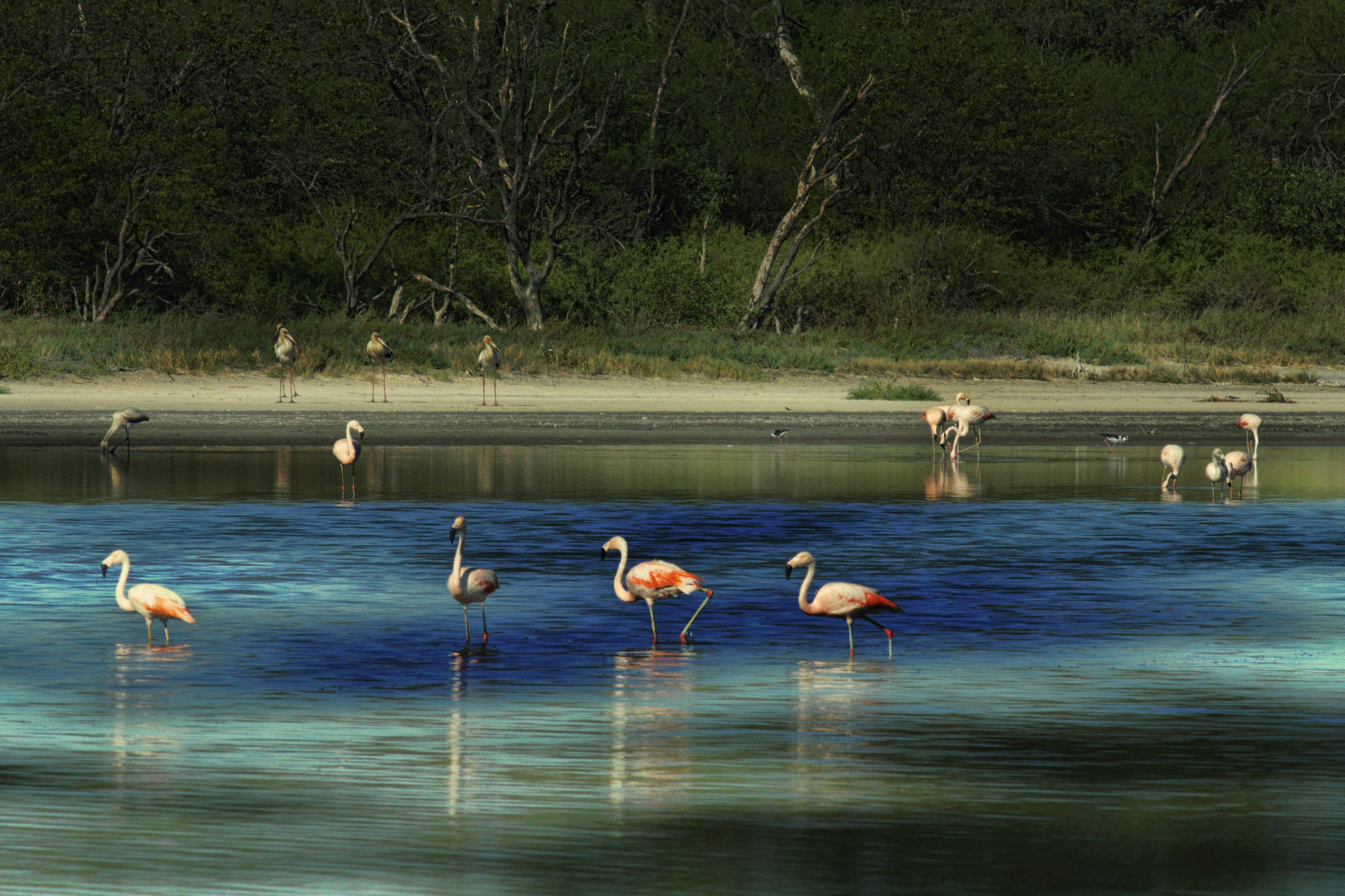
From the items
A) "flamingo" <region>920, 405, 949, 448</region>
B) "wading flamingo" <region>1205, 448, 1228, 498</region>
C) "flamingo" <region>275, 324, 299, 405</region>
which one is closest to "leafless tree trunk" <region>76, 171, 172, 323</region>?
"flamingo" <region>275, 324, 299, 405</region>

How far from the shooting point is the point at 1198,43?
6444 centimetres

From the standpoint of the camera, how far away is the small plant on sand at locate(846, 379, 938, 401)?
35.8 m

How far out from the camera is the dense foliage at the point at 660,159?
43.8 meters

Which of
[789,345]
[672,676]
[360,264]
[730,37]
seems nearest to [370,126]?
[360,264]

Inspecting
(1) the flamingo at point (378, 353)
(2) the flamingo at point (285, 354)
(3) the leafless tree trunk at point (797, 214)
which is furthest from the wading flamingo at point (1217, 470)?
(3) the leafless tree trunk at point (797, 214)

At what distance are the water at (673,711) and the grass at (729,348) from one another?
1807 centimetres

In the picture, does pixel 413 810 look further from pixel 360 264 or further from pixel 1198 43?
pixel 1198 43

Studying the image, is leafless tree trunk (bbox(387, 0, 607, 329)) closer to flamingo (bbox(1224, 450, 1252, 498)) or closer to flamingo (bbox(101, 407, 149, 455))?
flamingo (bbox(101, 407, 149, 455))

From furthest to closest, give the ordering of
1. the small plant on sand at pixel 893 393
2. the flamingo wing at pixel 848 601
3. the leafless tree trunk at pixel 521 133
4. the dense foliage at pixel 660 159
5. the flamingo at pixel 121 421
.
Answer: the leafless tree trunk at pixel 521 133 → the dense foliage at pixel 660 159 → the small plant on sand at pixel 893 393 → the flamingo at pixel 121 421 → the flamingo wing at pixel 848 601

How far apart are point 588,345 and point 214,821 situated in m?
33.5

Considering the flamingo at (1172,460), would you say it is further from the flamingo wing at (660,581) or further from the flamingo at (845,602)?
the flamingo wing at (660,581)

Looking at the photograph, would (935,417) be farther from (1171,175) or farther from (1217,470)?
(1171,175)

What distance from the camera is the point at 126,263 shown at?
44344mm

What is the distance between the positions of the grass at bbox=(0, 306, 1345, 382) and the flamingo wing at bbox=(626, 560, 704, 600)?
25.7 meters
